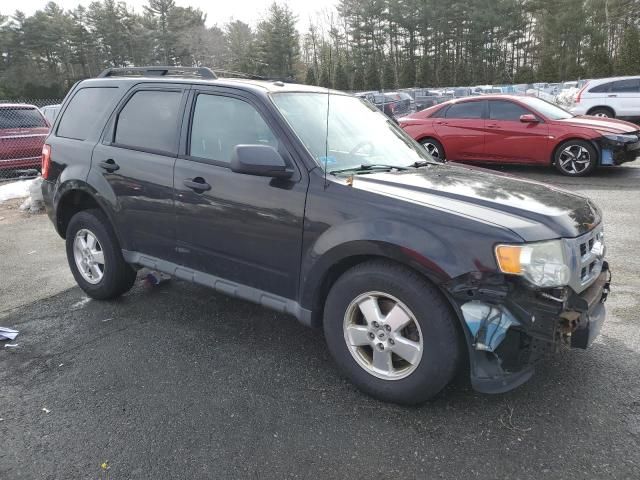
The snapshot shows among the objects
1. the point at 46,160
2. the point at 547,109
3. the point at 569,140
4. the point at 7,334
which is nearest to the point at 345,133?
the point at 46,160

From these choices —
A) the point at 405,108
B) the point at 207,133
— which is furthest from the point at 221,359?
the point at 405,108

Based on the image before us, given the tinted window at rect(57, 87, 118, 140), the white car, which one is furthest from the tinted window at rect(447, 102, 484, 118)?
the tinted window at rect(57, 87, 118, 140)

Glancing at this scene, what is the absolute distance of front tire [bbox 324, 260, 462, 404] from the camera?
8.37 ft

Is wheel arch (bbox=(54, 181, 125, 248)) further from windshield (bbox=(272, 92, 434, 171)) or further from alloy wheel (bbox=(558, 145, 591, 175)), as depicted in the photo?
alloy wheel (bbox=(558, 145, 591, 175))

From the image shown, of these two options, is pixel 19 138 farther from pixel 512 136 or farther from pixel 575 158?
pixel 575 158

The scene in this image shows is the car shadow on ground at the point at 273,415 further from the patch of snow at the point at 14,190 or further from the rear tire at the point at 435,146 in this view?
the rear tire at the point at 435,146

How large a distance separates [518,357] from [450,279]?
19.4 inches

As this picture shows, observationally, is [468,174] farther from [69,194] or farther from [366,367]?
[69,194]

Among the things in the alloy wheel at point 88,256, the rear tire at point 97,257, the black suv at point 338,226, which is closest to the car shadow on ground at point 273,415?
the black suv at point 338,226

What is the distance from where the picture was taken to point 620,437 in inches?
97.0

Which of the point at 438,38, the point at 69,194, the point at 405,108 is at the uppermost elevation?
the point at 438,38

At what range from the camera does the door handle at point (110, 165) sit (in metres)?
3.94

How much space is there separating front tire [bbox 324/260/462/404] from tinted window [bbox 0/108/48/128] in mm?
10817

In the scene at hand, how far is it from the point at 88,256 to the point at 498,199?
3481mm
